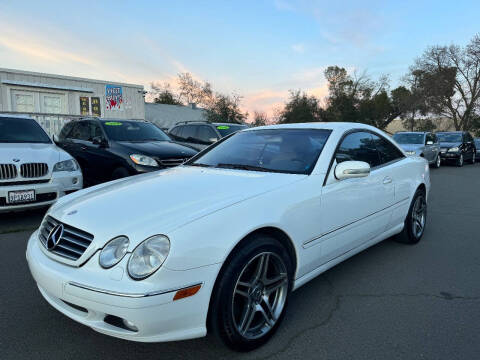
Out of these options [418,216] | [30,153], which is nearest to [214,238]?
[418,216]

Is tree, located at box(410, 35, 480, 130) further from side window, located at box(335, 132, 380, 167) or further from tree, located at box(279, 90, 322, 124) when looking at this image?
side window, located at box(335, 132, 380, 167)

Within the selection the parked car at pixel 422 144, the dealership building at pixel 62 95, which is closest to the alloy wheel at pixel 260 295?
the parked car at pixel 422 144

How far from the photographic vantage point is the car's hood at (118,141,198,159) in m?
6.38

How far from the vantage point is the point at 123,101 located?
18.6 metres

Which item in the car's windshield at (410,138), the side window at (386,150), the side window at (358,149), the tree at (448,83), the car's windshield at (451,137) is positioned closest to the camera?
the side window at (358,149)

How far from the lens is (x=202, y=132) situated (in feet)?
34.6

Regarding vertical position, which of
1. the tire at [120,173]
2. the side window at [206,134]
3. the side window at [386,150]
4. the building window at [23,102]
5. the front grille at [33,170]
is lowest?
the tire at [120,173]

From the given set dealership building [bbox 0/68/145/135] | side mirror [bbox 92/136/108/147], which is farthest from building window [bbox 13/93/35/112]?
side mirror [bbox 92/136/108/147]

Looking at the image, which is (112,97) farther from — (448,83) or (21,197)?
(448,83)

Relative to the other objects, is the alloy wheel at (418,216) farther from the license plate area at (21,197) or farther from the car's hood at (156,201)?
the license plate area at (21,197)

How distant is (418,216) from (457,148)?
1442 centimetres

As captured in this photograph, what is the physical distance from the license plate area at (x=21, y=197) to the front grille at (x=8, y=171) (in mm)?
255

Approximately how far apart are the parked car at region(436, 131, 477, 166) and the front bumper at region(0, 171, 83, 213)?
16593mm

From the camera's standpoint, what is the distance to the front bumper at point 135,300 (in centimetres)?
178
